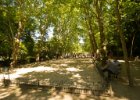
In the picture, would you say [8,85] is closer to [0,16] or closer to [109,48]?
[0,16]

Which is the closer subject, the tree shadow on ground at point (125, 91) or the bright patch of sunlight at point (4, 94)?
the tree shadow on ground at point (125, 91)

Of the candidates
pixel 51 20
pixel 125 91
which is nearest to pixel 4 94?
pixel 125 91

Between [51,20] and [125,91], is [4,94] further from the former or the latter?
[51,20]

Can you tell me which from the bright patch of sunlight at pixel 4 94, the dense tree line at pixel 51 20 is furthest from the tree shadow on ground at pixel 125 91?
the dense tree line at pixel 51 20

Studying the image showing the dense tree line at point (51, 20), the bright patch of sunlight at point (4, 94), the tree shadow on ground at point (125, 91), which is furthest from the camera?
the dense tree line at point (51, 20)

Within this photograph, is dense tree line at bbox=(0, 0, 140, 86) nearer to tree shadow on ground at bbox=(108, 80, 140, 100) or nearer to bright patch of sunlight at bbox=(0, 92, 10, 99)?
tree shadow on ground at bbox=(108, 80, 140, 100)

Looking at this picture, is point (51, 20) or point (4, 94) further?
point (51, 20)

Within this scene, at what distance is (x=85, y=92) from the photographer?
12492 mm

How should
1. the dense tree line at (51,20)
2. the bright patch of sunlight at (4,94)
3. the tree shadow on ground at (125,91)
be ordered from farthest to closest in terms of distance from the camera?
the dense tree line at (51,20) < the bright patch of sunlight at (4,94) < the tree shadow on ground at (125,91)

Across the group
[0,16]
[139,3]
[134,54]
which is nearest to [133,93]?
[139,3]

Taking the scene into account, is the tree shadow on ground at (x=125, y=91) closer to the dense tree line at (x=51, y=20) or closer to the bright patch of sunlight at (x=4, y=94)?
the bright patch of sunlight at (x=4, y=94)

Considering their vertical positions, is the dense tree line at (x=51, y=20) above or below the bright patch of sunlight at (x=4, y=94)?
above

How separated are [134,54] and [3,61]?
21.7 metres

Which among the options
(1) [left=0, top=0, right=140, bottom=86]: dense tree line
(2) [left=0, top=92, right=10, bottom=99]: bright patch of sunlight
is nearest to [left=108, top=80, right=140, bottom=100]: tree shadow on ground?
(2) [left=0, top=92, right=10, bottom=99]: bright patch of sunlight
